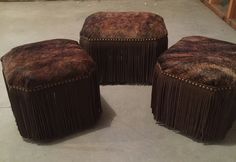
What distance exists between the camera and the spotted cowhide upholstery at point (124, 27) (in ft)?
5.55

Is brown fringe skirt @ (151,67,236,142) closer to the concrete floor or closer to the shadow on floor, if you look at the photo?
the concrete floor

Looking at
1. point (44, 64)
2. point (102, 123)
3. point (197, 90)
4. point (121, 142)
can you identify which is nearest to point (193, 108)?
point (197, 90)

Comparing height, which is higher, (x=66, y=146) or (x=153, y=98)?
(x=153, y=98)

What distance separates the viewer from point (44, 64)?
4.43 ft

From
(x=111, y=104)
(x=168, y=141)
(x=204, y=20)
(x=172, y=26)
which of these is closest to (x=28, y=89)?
(x=111, y=104)

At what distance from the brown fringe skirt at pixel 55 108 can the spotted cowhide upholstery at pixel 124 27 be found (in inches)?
15.5

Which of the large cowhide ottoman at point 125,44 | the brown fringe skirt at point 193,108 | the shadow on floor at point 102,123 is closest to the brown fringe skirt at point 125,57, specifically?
the large cowhide ottoman at point 125,44

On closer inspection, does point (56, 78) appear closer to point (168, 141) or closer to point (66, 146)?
point (66, 146)

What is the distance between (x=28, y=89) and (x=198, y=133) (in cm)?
83

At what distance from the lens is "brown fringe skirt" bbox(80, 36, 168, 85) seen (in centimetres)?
170

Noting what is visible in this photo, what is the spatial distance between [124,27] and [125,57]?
18 centimetres

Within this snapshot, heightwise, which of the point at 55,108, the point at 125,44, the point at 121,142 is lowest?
the point at 121,142

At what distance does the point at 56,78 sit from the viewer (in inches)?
51.0

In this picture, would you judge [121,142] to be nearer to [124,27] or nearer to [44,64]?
[44,64]
